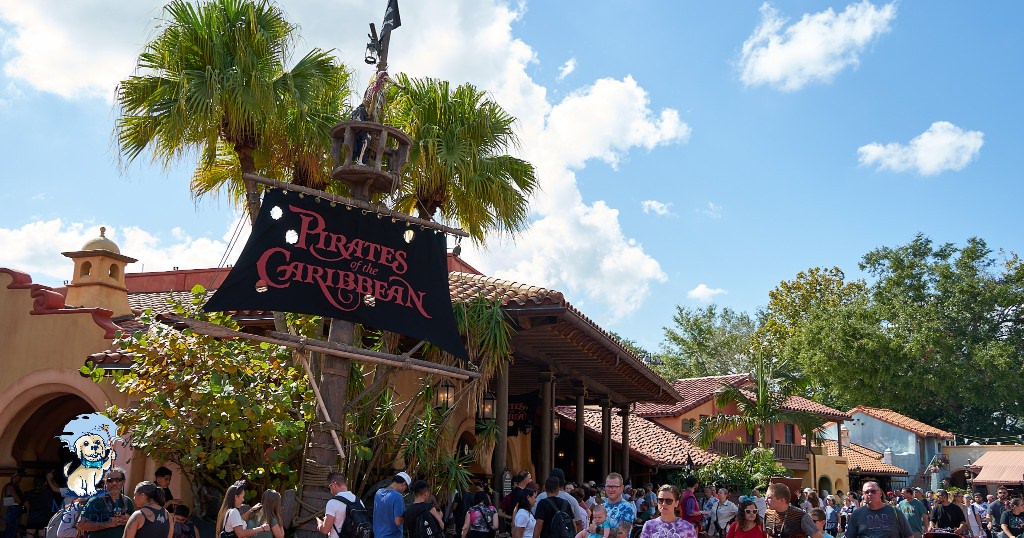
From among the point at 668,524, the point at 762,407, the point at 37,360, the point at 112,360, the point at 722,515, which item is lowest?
the point at 722,515

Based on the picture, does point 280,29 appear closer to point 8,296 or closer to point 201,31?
point 201,31

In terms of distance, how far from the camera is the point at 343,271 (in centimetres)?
1051

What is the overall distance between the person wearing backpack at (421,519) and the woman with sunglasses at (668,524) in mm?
2619

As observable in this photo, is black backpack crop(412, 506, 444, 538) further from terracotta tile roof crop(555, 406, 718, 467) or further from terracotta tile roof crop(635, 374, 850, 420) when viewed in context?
terracotta tile roof crop(635, 374, 850, 420)

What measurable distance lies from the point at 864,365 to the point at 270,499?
133 ft

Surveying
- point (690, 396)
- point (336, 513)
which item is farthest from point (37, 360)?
point (690, 396)

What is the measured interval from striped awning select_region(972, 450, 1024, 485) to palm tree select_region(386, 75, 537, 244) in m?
34.1

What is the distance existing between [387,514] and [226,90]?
232 inches

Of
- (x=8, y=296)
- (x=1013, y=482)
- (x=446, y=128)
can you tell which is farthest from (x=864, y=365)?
(x=8, y=296)

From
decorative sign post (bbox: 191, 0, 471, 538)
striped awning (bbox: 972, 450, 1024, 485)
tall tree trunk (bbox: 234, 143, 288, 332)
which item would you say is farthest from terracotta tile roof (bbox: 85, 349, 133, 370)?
striped awning (bbox: 972, 450, 1024, 485)

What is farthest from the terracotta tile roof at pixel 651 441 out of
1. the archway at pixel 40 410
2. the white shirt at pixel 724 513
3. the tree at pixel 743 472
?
the archway at pixel 40 410

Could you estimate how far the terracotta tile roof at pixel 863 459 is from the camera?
137ft

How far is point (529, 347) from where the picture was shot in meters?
15.8

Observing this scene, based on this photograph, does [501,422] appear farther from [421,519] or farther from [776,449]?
[776,449]
